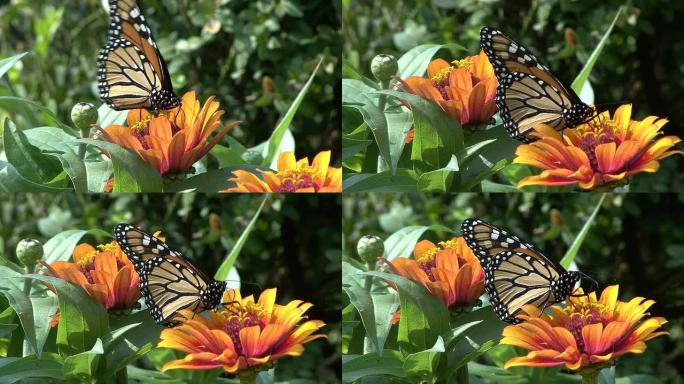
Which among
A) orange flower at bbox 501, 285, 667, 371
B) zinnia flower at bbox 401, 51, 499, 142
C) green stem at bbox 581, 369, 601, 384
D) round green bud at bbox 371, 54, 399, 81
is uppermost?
round green bud at bbox 371, 54, 399, 81

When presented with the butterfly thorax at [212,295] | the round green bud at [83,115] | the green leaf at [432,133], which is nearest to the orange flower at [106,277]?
the butterfly thorax at [212,295]

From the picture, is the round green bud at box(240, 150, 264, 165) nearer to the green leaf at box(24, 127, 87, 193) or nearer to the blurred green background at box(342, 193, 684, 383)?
the blurred green background at box(342, 193, 684, 383)

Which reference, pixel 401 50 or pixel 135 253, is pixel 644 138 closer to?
pixel 401 50

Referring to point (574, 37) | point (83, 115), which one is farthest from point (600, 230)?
point (83, 115)

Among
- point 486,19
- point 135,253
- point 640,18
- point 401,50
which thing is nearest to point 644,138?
point 401,50

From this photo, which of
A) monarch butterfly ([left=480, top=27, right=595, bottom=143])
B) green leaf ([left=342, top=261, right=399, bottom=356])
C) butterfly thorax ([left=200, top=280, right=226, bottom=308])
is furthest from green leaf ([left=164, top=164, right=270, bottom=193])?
monarch butterfly ([left=480, top=27, right=595, bottom=143])

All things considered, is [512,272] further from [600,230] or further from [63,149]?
[63,149]

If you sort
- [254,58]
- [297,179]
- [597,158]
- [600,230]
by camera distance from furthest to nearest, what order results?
[254,58]
[600,230]
[297,179]
[597,158]
